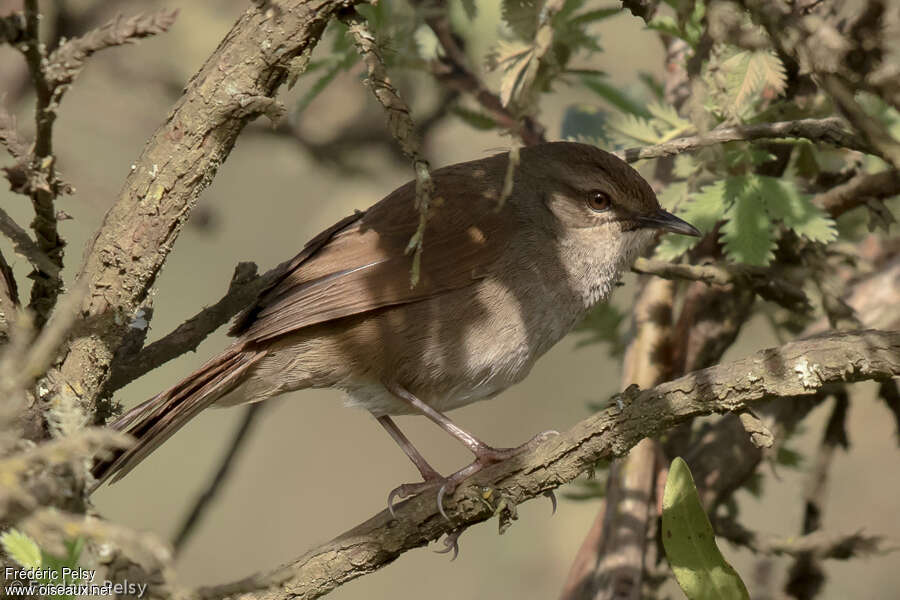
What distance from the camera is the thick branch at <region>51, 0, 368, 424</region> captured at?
2664 millimetres

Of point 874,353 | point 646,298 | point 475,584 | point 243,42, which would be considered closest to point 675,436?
point 646,298

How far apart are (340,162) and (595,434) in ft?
10.8

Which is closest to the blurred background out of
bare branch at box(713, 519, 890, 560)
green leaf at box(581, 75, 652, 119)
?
green leaf at box(581, 75, 652, 119)

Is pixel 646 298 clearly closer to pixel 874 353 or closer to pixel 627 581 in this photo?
pixel 627 581

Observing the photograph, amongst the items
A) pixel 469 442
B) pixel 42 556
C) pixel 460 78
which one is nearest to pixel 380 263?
pixel 469 442

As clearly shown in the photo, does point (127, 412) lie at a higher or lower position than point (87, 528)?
higher

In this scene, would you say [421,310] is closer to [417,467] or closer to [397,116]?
[417,467]

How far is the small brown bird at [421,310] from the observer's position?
4012 mm

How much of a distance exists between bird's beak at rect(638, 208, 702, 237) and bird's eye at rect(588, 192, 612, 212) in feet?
0.72

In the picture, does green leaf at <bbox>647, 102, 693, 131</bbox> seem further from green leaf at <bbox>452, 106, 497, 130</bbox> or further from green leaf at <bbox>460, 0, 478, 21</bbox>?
green leaf at <bbox>452, 106, 497, 130</bbox>

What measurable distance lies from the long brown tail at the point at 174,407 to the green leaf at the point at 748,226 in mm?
1807

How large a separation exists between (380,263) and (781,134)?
1.61 metres

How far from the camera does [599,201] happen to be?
4.53 metres

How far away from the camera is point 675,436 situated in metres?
4.61
